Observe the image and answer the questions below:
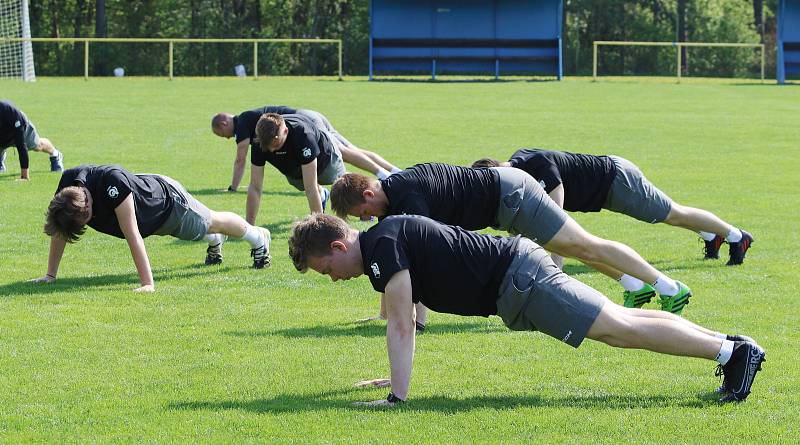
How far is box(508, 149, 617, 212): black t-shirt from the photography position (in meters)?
9.98

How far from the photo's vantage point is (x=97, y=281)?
1091 centimetres

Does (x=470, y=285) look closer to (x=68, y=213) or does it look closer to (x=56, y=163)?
(x=68, y=213)

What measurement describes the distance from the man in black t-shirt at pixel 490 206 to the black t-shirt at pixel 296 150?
445 cm

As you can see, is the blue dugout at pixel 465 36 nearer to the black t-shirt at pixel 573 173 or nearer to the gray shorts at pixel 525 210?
the black t-shirt at pixel 573 173

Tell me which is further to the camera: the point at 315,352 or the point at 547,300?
the point at 315,352

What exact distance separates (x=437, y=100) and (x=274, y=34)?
87.8 ft

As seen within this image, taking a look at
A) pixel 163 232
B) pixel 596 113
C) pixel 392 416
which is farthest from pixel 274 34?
pixel 392 416

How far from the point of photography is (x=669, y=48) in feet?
184

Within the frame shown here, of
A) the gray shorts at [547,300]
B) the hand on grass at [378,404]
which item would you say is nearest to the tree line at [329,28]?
the hand on grass at [378,404]

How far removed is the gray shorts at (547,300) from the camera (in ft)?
21.5

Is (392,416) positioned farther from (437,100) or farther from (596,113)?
(437,100)

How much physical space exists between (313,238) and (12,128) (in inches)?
482

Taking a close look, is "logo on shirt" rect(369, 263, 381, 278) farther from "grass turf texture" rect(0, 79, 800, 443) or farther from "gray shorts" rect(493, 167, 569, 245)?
"gray shorts" rect(493, 167, 569, 245)

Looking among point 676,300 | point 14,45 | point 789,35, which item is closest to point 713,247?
point 676,300
